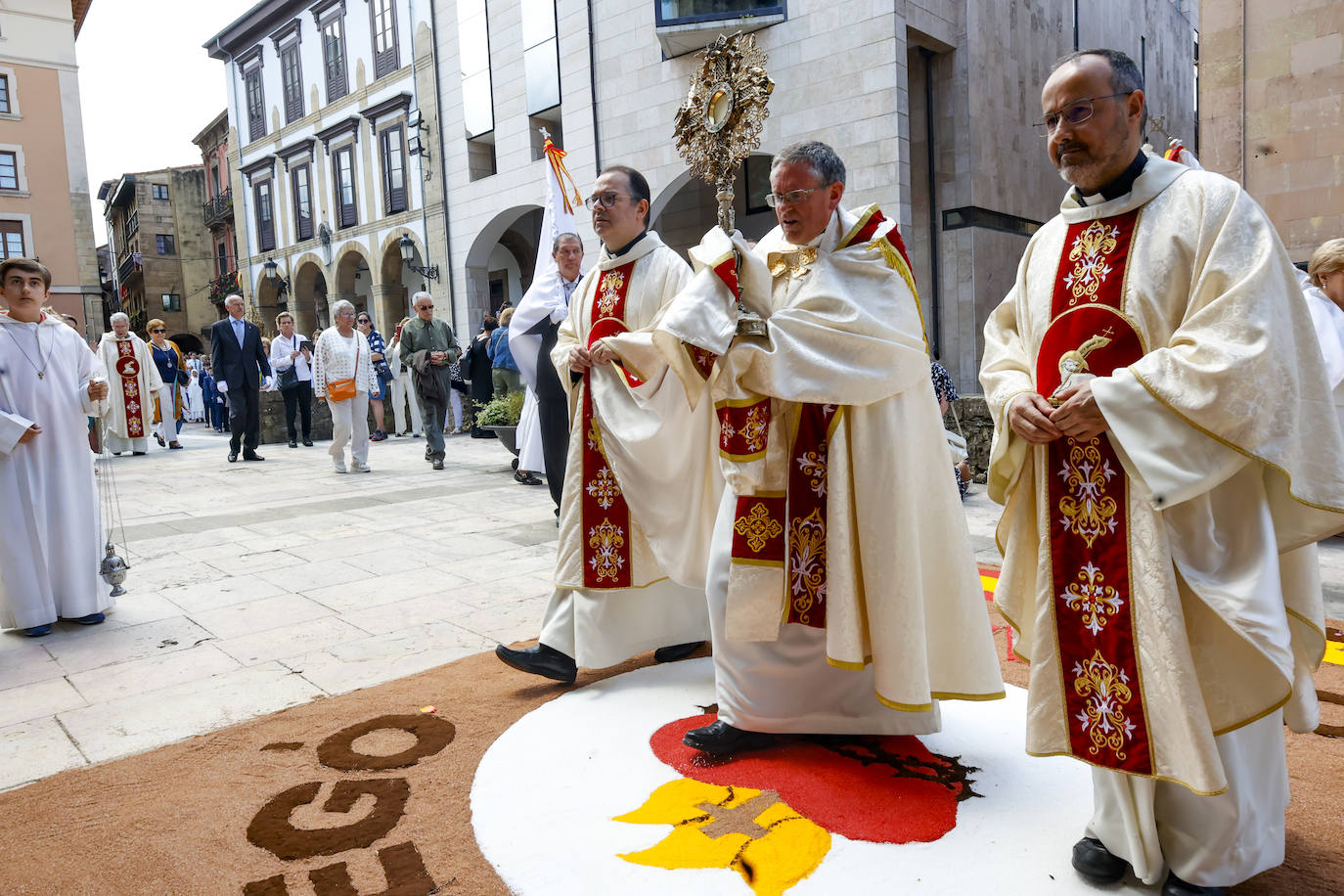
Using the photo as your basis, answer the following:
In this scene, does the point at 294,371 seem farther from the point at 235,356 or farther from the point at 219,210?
the point at 219,210

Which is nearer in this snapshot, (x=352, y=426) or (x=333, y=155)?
(x=352, y=426)

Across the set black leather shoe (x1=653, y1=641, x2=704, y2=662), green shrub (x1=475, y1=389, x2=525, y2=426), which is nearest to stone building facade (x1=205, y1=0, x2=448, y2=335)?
green shrub (x1=475, y1=389, x2=525, y2=426)

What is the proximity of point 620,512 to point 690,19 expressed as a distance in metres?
11.4

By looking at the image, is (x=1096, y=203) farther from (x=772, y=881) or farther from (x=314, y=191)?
(x=314, y=191)

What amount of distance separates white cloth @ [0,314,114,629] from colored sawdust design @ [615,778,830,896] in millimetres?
3351

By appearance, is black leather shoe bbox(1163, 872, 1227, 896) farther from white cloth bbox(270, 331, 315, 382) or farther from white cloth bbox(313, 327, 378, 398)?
white cloth bbox(270, 331, 315, 382)

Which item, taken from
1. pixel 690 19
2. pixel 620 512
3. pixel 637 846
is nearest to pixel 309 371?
pixel 690 19

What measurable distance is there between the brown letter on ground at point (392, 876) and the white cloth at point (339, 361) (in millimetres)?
8100

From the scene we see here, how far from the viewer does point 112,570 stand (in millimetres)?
4508

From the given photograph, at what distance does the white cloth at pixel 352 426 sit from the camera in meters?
9.88

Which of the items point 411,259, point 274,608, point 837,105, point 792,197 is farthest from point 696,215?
point 792,197

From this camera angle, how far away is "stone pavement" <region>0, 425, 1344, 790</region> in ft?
11.0

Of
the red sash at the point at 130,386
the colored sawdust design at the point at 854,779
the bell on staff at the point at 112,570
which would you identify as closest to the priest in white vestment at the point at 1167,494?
the colored sawdust design at the point at 854,779

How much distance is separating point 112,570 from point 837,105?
1033 cm
